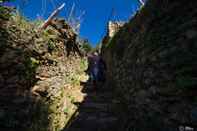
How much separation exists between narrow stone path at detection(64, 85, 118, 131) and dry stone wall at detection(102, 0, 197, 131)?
38cm

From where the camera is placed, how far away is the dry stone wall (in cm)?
389

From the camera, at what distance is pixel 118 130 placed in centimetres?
Answer: 586

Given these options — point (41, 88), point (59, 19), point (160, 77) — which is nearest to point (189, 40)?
point (160, 77)

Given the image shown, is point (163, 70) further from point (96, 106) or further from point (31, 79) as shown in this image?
point (31, 79)

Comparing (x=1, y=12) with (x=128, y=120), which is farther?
(x=1, y=12)

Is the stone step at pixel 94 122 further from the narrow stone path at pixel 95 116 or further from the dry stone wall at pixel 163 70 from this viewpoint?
the dry stone wall at pixel 163 70

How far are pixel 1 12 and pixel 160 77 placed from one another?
631 centimetres

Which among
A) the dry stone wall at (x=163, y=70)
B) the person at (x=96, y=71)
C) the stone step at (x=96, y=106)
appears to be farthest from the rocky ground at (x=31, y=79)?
the dry stone wall at (x=163, y=70)

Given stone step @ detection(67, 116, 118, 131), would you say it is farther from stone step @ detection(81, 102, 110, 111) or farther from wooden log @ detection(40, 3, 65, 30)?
wooden log @ detection(40, 3, 65, 30)

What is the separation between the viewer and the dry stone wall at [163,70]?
3890mm

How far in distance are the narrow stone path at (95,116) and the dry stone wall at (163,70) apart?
376 millimetres

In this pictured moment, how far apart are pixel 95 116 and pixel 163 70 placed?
307 centimetres

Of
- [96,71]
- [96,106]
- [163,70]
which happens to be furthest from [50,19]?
[163,70]

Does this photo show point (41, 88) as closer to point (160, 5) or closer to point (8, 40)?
point (8, 40)
